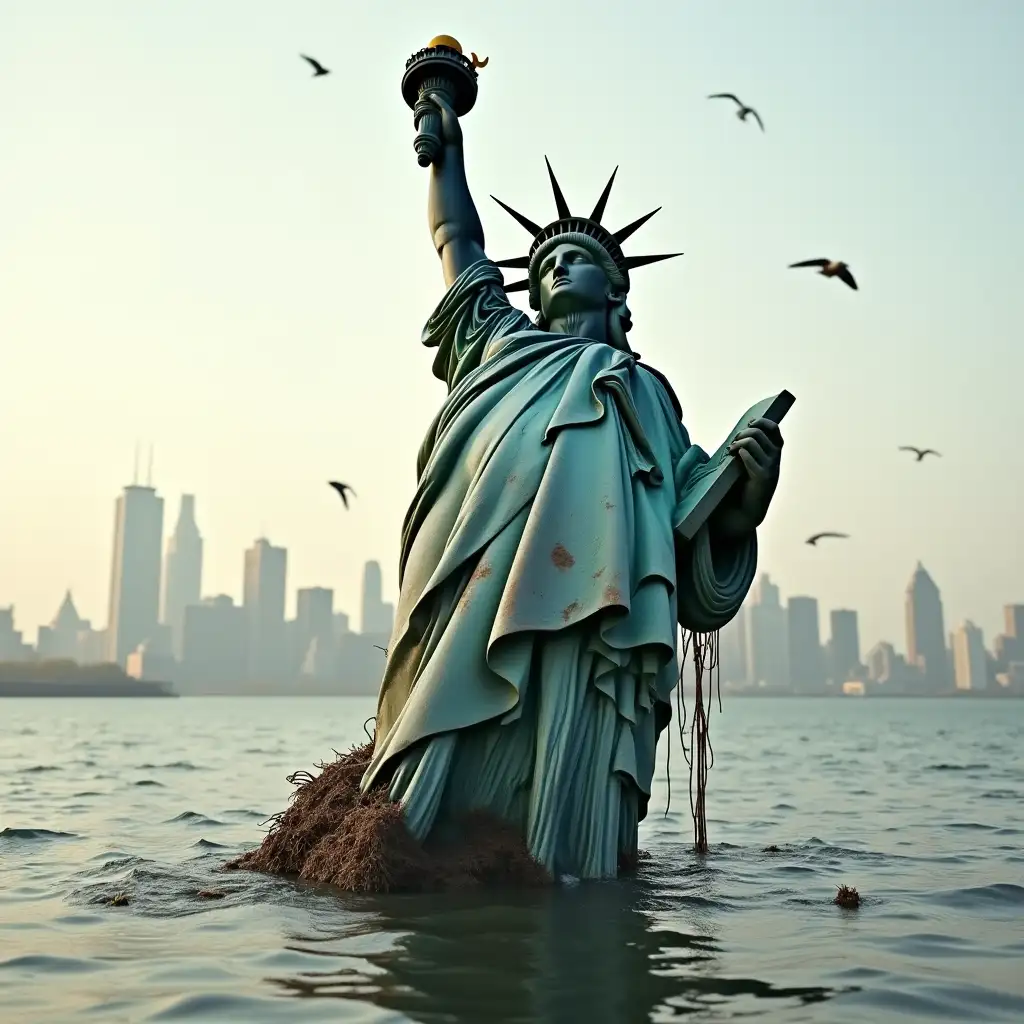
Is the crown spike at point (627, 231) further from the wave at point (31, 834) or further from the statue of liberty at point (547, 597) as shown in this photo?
the wave at point (31, 834)

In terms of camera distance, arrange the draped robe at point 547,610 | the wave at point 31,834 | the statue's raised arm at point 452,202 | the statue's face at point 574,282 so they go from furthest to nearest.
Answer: the wave at point 31,834
the statue's raised arm at point 452,202
the statue's face at point 574,282
the draped robe at point 547,610

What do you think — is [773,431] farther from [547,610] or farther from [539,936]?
[539,936]

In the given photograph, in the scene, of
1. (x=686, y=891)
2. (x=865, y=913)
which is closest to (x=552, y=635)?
(x=686, y=891)

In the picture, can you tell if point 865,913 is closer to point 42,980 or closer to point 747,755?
point 42,980

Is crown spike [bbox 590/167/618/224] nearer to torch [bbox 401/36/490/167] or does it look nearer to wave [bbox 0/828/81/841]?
torch [bbox 401/36/490/167]

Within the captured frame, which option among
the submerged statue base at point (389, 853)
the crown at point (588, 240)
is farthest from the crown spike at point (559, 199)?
the submerged statue base at point (389, 853)

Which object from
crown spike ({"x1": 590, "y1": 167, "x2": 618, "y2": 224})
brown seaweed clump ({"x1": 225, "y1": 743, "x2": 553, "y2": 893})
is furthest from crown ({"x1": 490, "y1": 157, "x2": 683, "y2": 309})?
brown seaweed clump ({"x1": 225, "y1": 743, "x2": 553, "y2": 893})

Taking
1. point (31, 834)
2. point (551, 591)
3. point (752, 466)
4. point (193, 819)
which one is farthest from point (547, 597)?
point (193, 819)

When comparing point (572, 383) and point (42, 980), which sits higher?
point (572, 383)
